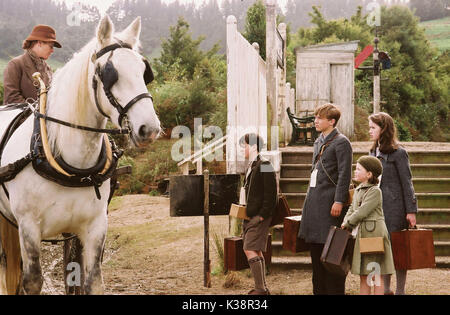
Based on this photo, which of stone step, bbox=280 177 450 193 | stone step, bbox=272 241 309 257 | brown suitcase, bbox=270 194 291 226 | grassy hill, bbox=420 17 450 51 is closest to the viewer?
brown suitcase, bbox=270 194 291 226

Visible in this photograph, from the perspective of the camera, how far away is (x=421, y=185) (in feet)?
28.1

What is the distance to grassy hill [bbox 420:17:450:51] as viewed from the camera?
147 feet

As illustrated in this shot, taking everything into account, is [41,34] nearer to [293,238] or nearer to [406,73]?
[293,238]

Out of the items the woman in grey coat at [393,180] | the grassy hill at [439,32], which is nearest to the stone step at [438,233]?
the woman in grey coat at [393,180]

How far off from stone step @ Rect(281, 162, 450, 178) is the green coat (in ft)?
13.7

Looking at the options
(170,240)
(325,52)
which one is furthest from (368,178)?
(325,52)

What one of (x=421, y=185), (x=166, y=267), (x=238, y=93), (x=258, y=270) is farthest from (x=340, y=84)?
(x=258, y=270)

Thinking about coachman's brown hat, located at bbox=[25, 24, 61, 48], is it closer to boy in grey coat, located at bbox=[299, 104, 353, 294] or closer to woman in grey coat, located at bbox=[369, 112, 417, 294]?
boy in grey coat, located at bbox=[299, 104, 353, 294]

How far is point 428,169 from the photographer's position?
29.2 feet

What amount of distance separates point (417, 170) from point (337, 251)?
195 inches

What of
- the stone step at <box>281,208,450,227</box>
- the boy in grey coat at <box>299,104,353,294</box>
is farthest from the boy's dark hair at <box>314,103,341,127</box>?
the stone step at <box>281,208,450,227</box>

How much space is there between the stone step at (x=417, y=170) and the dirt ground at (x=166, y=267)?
145 cm

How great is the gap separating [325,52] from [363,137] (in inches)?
182
